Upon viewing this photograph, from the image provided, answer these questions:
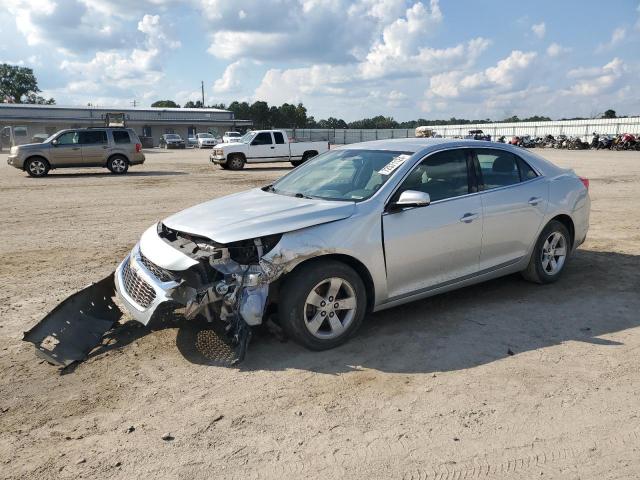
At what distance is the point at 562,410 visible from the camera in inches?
137

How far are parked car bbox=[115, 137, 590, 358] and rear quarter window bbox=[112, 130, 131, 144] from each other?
17.4 m

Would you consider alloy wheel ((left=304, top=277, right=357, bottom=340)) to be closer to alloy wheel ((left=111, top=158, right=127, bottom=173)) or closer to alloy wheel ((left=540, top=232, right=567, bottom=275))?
alloy wheel ((left=540, top=232, right=567, bottom=275))

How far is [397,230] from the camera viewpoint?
183 inches

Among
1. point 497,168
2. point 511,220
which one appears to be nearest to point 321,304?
point 511,220

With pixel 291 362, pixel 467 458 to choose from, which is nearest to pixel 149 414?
pixel 291 362

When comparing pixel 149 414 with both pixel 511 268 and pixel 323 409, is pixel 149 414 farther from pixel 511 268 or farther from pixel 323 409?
pixel 511 268

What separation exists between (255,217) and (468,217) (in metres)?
2.04

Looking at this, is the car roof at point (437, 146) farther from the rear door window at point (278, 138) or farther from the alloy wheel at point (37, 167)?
the rear door window at point (278, 138)

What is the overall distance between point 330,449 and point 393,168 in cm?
269

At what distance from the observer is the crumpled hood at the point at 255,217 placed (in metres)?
4.21

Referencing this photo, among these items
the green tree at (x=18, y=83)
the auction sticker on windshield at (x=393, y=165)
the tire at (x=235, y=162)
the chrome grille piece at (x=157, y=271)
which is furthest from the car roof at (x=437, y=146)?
the green tree at (x=18, y=83)

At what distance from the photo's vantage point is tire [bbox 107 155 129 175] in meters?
21.3

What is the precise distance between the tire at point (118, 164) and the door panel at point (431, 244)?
1880 centimetres

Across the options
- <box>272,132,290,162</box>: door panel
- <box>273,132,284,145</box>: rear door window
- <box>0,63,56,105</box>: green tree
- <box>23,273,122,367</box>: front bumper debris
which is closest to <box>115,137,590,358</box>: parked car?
<box>23,273,122,367</box>: front bumper debris
